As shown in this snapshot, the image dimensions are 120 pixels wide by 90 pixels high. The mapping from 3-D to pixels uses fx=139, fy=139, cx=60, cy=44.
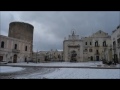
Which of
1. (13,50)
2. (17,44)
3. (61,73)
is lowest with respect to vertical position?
(61,73)

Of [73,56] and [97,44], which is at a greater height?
[97,44]

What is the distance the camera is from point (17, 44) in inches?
1188

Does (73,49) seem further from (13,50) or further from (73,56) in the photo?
(13,50)

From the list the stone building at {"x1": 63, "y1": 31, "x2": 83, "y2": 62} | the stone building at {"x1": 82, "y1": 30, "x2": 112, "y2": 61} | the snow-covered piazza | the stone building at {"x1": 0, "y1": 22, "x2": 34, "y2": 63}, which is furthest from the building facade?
the stone building at {"x1": 82, "y1": 30, "x2": 112, "y2": 61}

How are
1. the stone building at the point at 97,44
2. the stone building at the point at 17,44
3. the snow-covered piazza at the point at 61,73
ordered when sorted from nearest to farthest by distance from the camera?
the snow-covered piazza at the point at 61,73 < the stone building at the point at 17,44 < the stone building at the point at 97,44

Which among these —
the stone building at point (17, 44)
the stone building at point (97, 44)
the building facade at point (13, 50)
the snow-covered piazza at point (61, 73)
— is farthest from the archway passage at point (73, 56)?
the snow-covered piazza at point (61, 73)

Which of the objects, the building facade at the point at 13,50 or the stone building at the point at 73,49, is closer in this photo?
the building facade at the point at 13,50

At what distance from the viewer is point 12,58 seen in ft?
94.5

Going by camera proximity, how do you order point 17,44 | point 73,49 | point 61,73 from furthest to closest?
point 73,49
point 17,44
point 61,73

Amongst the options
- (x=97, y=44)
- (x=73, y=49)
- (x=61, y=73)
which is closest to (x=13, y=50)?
(x=73, y=49)

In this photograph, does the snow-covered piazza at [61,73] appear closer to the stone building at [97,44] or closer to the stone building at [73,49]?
the stone building at [73,49]

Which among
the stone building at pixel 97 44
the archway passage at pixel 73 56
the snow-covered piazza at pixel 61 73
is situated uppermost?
the stone building at pixel 97 44

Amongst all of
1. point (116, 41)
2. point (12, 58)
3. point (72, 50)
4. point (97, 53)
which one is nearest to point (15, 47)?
point (12, 58)

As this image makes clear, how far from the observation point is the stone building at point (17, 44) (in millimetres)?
27062
